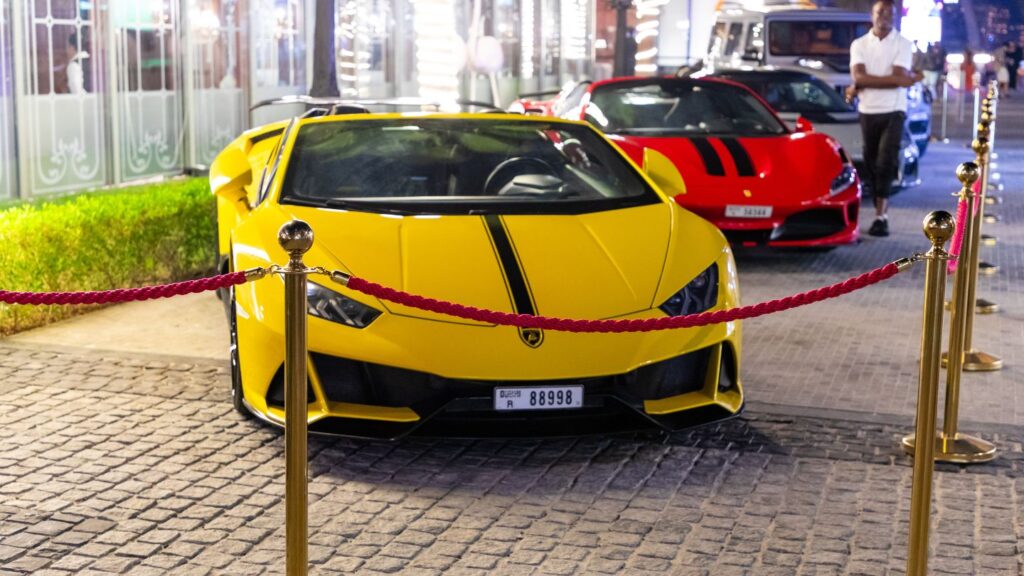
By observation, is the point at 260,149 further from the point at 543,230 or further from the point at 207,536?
the point at 207,536

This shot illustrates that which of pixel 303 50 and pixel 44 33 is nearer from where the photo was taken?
pixel 44 33

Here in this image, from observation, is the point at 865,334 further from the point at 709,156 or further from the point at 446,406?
the point at 446,406

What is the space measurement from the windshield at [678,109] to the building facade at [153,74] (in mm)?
4692

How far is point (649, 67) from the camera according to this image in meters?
32.1

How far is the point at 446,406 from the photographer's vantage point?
17.4ft

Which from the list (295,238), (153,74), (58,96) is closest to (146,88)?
(153,74)

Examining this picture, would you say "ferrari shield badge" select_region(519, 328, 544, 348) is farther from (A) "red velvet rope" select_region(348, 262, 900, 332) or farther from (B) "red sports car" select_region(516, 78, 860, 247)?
(B) "red sports car" select_region(516, 78, 860, 247)

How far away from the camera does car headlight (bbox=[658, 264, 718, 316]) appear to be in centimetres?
565

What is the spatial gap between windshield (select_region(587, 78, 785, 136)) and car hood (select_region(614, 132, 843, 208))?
0.52m

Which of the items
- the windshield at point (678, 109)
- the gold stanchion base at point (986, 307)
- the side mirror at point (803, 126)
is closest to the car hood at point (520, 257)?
the gold stanchion base at point (986, 307)

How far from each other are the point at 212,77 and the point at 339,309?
11.3 metres

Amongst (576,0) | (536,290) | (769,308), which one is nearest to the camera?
A: (769,308)

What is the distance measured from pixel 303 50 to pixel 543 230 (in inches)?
529

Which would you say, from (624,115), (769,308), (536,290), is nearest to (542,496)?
(536,290)
